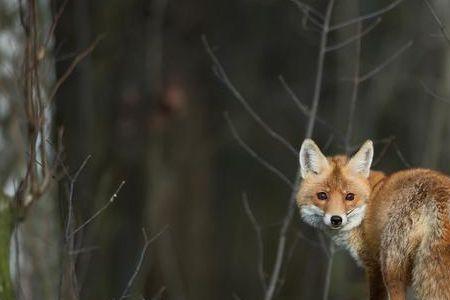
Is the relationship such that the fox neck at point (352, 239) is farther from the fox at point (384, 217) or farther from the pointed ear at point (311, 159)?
the pointed ear at point (311, 159)

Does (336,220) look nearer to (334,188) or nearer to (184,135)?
(334,188)

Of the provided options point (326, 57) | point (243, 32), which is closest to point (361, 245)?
point (243, 32)

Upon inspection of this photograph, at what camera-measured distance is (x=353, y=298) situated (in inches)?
480

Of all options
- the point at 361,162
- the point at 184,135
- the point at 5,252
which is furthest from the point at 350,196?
the point at 184,135

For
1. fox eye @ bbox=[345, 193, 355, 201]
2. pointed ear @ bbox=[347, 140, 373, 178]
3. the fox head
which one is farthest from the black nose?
pointed ear @ bbox=[347, 140, 373, 178]

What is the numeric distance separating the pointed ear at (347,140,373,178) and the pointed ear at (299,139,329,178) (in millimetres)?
174

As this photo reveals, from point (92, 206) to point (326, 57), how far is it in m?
3.51

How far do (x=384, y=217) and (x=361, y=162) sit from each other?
522 mm

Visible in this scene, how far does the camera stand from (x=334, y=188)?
6824 millimetres

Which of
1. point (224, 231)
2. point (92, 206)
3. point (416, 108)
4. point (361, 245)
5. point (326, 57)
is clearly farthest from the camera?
point (416, 108)

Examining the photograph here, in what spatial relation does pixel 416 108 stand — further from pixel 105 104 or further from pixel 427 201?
pixel 427 201

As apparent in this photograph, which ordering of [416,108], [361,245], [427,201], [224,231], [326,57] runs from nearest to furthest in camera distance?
[427,201] < [361,245] < [224,231] < [326,57] < [416,108]

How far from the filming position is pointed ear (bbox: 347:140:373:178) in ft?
22.4

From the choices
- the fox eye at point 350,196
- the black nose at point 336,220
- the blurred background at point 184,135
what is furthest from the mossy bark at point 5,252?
the blurred background at point 184,135
